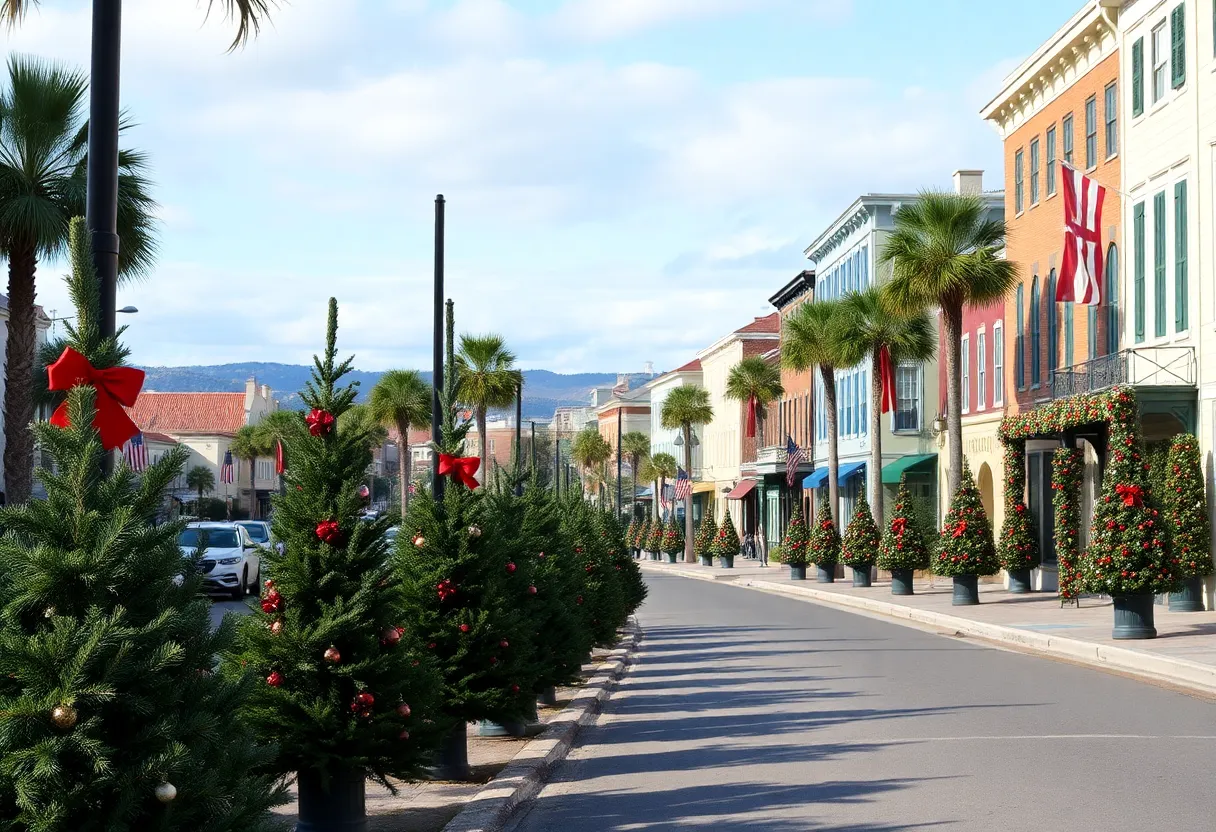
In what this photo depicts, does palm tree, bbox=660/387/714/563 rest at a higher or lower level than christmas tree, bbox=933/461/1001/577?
higher

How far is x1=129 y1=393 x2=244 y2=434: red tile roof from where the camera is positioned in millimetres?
128500

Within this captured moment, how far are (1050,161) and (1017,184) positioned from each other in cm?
278

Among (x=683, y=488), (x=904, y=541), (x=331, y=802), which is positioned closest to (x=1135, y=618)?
(x=904, y=541)

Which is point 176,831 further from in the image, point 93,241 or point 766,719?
point 766,719

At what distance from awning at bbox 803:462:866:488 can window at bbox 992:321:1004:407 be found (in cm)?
1806

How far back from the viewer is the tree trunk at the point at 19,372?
70.8 ft

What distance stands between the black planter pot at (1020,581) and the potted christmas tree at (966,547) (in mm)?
2037

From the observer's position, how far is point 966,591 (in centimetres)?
3300

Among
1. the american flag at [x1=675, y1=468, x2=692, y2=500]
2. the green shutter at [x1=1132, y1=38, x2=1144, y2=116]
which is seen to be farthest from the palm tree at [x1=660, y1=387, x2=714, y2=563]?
the green shutter at [x1=1132, y1=38, x2=1144, y2=116]

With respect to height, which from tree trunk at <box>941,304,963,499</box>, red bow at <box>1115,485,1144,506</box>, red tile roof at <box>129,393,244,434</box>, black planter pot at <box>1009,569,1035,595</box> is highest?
red tile roof at <box>129,393,244,434</box>

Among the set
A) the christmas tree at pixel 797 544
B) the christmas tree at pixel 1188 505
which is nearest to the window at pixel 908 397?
the christmas tree at pixel 797 544

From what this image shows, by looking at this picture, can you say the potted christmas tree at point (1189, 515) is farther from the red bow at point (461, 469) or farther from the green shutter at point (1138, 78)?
the red bow at point (461, 469)

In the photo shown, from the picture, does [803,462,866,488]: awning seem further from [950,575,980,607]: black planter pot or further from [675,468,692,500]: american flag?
[950,575,980,607]: black planter pot

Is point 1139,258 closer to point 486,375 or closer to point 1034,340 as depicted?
point 1034,340
